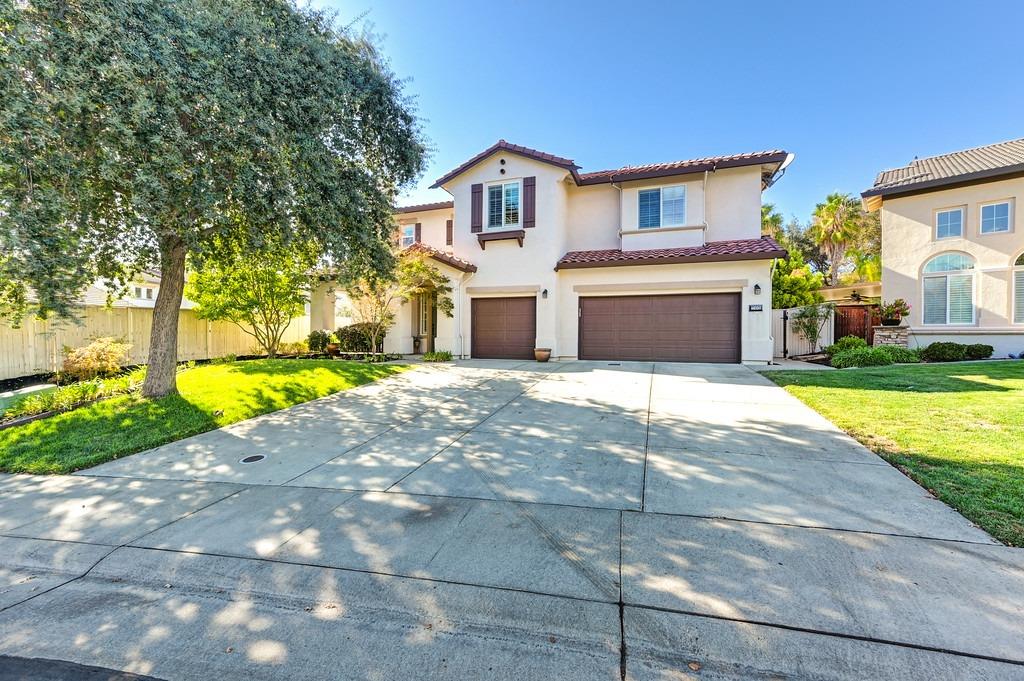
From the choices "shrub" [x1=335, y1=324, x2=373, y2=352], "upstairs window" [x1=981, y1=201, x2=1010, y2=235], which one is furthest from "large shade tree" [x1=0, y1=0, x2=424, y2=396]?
"upstairs window" [x1=981, y1=201, x2=1010, y2=235]

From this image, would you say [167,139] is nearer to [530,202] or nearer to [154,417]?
[154,417]

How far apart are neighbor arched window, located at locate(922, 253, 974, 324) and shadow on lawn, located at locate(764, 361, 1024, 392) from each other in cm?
327

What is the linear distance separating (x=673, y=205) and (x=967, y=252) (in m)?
9.64

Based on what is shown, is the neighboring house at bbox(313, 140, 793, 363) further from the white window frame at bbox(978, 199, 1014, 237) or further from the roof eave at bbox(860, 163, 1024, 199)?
the white window frame at bbox(978, 199, 1014, 237)

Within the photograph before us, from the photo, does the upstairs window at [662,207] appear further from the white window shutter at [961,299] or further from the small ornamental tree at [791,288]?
the white window shutter at [961,299]

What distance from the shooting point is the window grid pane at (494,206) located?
15016 mm

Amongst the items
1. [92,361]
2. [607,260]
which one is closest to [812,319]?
[607,260]

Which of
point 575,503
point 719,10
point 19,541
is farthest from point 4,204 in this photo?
point 719,10

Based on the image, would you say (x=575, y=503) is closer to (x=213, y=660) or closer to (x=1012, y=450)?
(x=213, y=660)

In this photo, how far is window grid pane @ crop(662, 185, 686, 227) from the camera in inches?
548

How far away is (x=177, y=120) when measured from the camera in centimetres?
545

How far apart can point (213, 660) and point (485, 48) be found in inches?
531

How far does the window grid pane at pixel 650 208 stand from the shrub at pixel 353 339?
430 inches

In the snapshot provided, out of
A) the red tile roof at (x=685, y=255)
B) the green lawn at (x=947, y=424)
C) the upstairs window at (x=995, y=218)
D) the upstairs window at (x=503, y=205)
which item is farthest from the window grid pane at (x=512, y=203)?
the upstairs window at (x=995, y=218)
